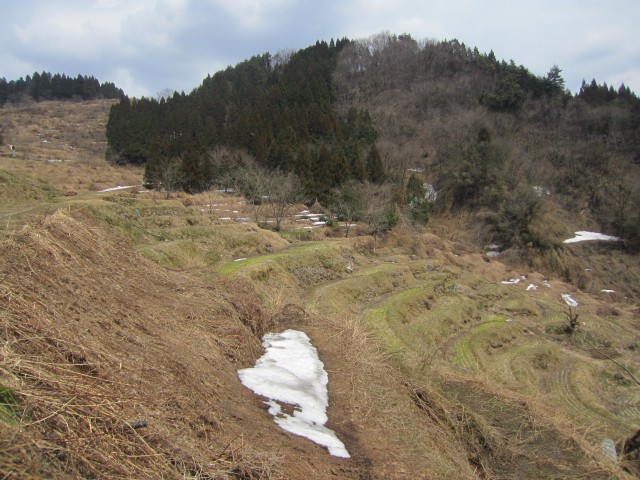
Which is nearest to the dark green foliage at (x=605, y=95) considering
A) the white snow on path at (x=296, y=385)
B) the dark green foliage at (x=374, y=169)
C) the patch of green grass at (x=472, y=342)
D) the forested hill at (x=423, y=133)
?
the forested hill at (x=423, y=133)

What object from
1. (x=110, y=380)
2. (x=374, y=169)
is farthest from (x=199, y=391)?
(x=374, y=169)

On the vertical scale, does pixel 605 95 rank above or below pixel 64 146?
above

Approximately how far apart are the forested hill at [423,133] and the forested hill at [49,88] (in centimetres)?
6367

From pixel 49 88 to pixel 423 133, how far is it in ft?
386

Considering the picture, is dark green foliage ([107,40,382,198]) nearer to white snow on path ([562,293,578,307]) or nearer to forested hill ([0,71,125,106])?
white snow on path ([562,293,578,307])

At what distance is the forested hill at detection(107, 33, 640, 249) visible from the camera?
5400 cm

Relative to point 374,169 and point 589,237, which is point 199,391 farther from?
point 589,237

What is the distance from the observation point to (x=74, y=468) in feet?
9.84

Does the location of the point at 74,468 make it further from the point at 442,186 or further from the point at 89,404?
the point at 442,186

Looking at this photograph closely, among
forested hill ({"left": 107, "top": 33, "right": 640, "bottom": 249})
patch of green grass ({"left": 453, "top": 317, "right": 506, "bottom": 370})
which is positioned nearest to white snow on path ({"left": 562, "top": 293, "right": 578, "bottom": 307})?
forested hill ({"left": 107, "top": 33, "right": 640, "bottom": 249})

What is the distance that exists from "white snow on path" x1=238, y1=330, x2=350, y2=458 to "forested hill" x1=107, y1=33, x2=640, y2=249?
1516 inches

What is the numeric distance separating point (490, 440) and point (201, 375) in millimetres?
5137

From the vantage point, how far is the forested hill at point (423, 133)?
54000 mm

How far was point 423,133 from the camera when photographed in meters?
77.6
